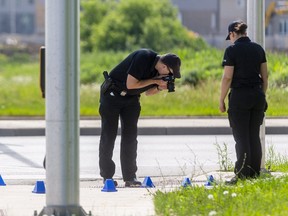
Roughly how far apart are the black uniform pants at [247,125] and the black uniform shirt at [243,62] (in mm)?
84

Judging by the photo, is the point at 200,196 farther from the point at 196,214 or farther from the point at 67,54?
the point at 67,54

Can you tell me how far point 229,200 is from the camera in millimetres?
Result: 8516

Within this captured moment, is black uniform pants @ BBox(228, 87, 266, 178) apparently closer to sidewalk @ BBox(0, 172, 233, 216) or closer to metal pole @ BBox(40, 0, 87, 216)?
sidewalk @ BBox(0, 172, 233, 216)

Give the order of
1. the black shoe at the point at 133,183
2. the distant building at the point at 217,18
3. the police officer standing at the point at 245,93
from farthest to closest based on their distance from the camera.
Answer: the distant building at the point at 217,18, the black shoe at the point at 133,183, the police officer standing at the point at 245,93

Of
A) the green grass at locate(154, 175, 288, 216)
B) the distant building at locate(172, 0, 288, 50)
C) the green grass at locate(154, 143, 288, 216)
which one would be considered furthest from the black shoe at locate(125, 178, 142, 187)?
the distant building at locate(172, 0, 288, 50)

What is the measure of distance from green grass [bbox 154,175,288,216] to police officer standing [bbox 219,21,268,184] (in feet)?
3.07

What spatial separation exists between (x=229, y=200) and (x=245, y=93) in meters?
2.44

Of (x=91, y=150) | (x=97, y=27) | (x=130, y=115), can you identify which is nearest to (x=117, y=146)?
(x=91, y=150)

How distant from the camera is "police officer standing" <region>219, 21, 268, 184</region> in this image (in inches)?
423

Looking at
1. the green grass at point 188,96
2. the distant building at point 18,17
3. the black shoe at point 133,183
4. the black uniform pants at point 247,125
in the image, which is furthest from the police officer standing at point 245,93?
the distant building at point 18,17

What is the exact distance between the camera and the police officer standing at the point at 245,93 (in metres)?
10.7

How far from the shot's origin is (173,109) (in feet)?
83.8

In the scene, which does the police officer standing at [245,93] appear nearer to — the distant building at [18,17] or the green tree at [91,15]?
the green tree at [91,15]

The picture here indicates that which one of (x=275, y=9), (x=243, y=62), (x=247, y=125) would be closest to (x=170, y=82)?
(x=243, y=62)
